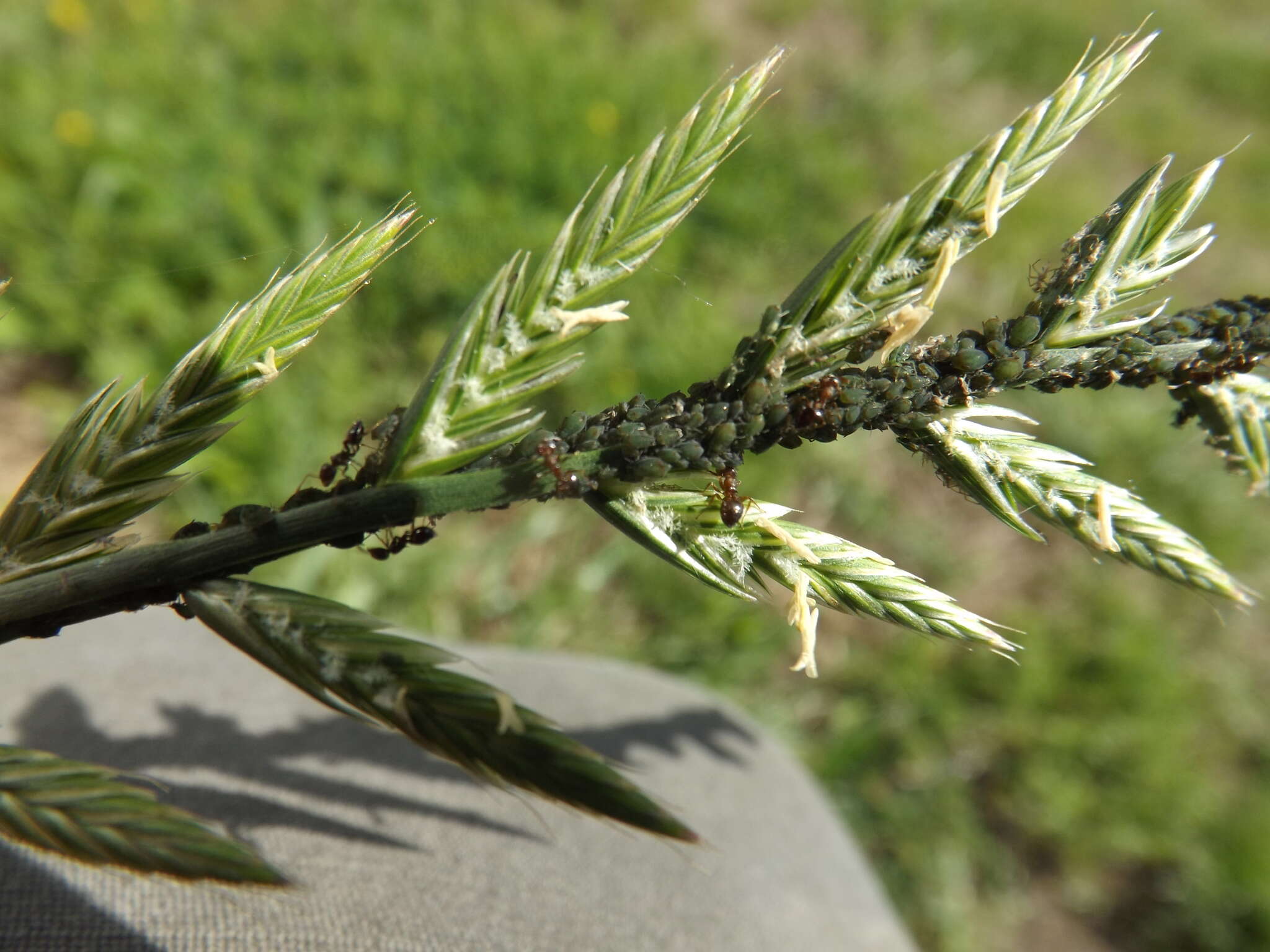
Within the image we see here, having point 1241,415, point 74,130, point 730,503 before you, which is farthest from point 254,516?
point 74,130

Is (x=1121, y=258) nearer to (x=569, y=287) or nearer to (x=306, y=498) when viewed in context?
(x=569, y=287)


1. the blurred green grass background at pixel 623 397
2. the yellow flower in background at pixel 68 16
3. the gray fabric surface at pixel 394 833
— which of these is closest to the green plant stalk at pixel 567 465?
the gray fabric surface at pixel 394 833

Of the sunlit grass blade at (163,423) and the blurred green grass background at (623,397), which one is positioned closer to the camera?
the sunlit grass blade at (163,423)

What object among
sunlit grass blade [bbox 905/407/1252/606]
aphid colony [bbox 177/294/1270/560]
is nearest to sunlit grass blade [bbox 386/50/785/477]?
aphid colony [bbox 177/294/1270/560]

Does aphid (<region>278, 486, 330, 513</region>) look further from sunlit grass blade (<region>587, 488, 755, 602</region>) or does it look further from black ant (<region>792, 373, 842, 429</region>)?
black ant (<region>792, 373, 842, 429</region>)

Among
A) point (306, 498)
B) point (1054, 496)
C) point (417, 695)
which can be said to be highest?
point (1054, 496)

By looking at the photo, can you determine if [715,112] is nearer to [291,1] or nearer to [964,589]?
[964,589]

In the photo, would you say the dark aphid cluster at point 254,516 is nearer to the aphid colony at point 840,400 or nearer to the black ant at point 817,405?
the aphid colony at point 840,400

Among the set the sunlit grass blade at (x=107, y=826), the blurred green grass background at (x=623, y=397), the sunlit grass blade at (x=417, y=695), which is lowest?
the sunlit grass blade at (x=107, y=826)
